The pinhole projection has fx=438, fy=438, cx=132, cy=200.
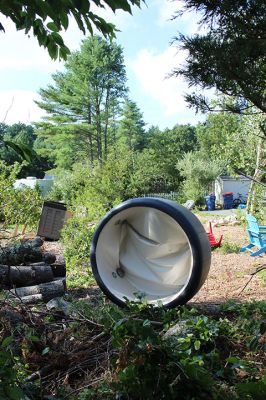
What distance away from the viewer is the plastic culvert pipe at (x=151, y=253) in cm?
437

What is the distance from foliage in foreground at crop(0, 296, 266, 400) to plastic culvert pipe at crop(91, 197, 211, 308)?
424 mm

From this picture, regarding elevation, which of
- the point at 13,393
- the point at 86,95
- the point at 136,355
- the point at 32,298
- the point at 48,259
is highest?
the point at 86,95

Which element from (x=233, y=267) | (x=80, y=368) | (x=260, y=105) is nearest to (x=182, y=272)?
(x=80, y=368)

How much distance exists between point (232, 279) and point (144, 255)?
3415 millimetres

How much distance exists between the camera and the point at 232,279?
7.90m

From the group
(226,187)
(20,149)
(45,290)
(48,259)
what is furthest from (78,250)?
(226,187)

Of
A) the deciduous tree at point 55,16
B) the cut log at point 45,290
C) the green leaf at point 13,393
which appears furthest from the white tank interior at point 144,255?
the green leaf at point 13,393

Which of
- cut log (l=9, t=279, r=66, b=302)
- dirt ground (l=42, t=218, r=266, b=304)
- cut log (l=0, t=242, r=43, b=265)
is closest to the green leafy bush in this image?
dirt ground (l=42, t=218, r=266, b=304)

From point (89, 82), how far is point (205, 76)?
40.4 m

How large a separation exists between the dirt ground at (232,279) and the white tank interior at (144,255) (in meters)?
0.78

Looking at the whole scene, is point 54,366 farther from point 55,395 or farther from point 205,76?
point 205,76

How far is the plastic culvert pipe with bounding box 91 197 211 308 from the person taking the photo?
4.37 meters

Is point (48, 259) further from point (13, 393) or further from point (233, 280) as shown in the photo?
point (13, 393)

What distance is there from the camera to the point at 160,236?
4.86 meters
